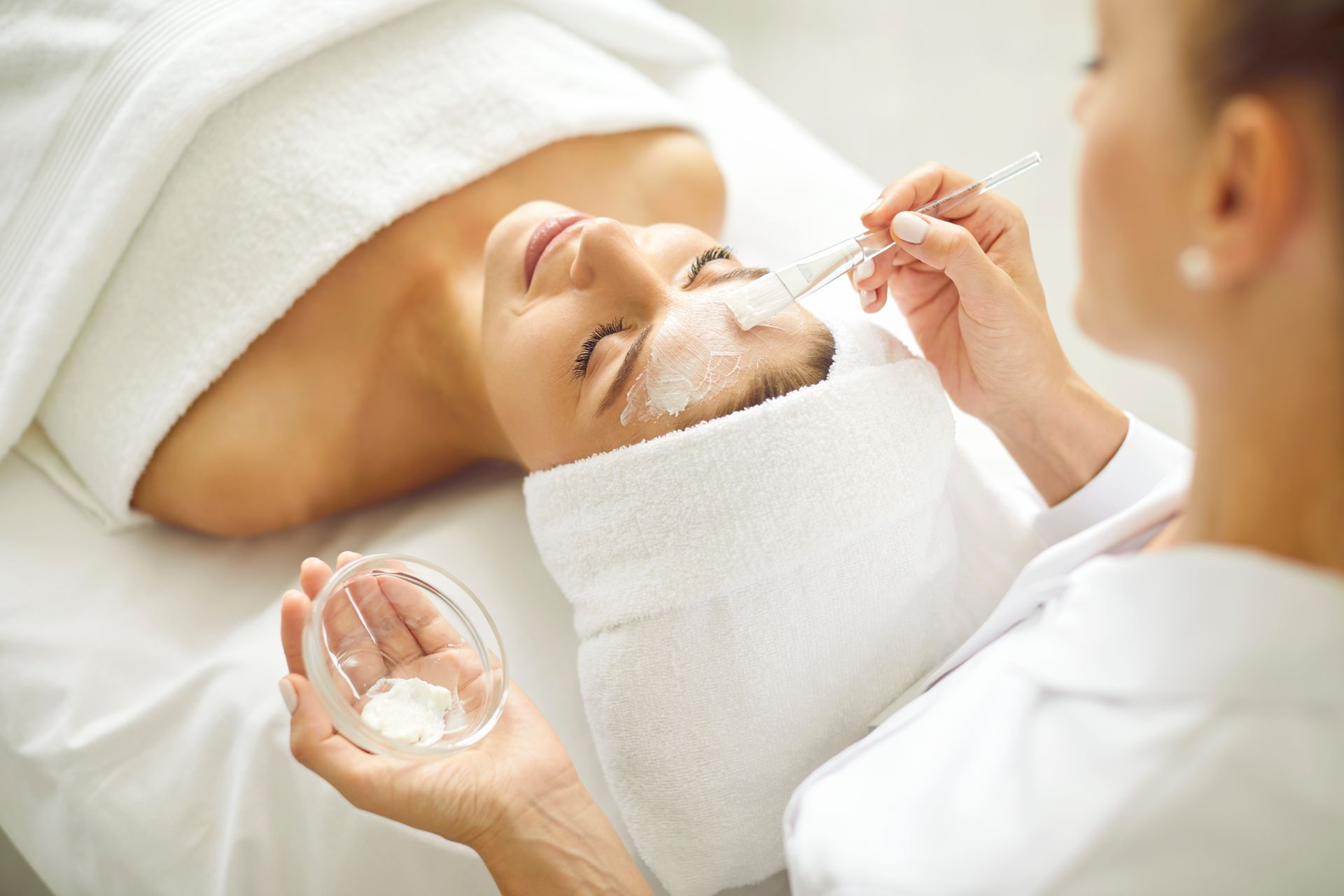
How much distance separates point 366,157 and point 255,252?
0.22 meters

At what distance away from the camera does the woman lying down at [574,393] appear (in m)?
1.01

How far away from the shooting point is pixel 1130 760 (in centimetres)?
69

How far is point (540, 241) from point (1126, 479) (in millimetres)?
849

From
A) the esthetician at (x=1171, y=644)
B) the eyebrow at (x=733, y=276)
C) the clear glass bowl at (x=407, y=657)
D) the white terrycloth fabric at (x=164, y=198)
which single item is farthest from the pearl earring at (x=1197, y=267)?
the white terrycloth fabric at (x=164, y=198)

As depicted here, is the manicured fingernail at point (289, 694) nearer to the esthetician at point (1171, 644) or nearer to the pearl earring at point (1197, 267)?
the esthetician at point (1171, 644)

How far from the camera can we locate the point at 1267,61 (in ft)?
1.73

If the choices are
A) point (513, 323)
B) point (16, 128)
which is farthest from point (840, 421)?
point (16, 128)

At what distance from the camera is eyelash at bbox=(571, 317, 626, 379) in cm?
108

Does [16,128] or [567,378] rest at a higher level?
[16,128]

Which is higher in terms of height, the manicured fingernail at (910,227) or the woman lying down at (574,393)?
the manicured fingernail at (910,227)

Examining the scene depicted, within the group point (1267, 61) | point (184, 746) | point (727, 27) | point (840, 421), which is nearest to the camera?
point (1267, 61)

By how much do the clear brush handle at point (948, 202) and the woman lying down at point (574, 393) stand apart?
0.11 meters

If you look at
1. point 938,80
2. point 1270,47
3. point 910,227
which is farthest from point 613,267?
point 938,80

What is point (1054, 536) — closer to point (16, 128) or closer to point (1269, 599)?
point (1269, 599)
